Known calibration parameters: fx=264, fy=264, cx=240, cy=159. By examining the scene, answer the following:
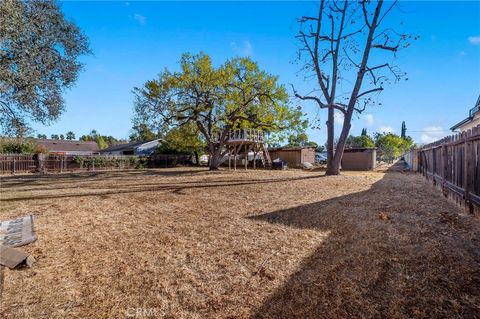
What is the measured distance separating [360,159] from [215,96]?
49.3 feet

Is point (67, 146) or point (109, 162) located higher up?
point (67, 146)

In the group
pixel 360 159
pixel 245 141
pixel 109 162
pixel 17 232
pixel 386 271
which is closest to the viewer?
pixel 386 271

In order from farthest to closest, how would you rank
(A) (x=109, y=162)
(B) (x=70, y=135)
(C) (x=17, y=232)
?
(B) (x=70, y=135)
(A) (x=109, y=162)
(C) (x=17, y=232)

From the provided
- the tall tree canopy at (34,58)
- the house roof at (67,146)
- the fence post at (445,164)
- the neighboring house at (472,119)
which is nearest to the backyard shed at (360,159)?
the neighboring house at (472,119)

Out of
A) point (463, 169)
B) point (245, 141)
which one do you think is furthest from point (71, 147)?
point (463, 169)

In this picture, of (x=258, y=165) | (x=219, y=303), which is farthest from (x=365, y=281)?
(x=258, y=165)

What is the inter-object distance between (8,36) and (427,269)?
9235mm

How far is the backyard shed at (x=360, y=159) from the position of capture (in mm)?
23984

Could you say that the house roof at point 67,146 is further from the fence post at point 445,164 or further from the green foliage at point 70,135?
the fence post at point 445,164

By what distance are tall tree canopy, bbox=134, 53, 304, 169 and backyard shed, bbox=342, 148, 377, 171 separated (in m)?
9.62

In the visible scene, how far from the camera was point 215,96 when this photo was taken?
17.9 metres

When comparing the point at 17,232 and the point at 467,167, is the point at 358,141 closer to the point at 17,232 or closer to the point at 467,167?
the point at 467,167

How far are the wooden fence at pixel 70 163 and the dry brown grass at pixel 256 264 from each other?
18.8 metres

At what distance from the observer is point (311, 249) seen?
11.7ft
